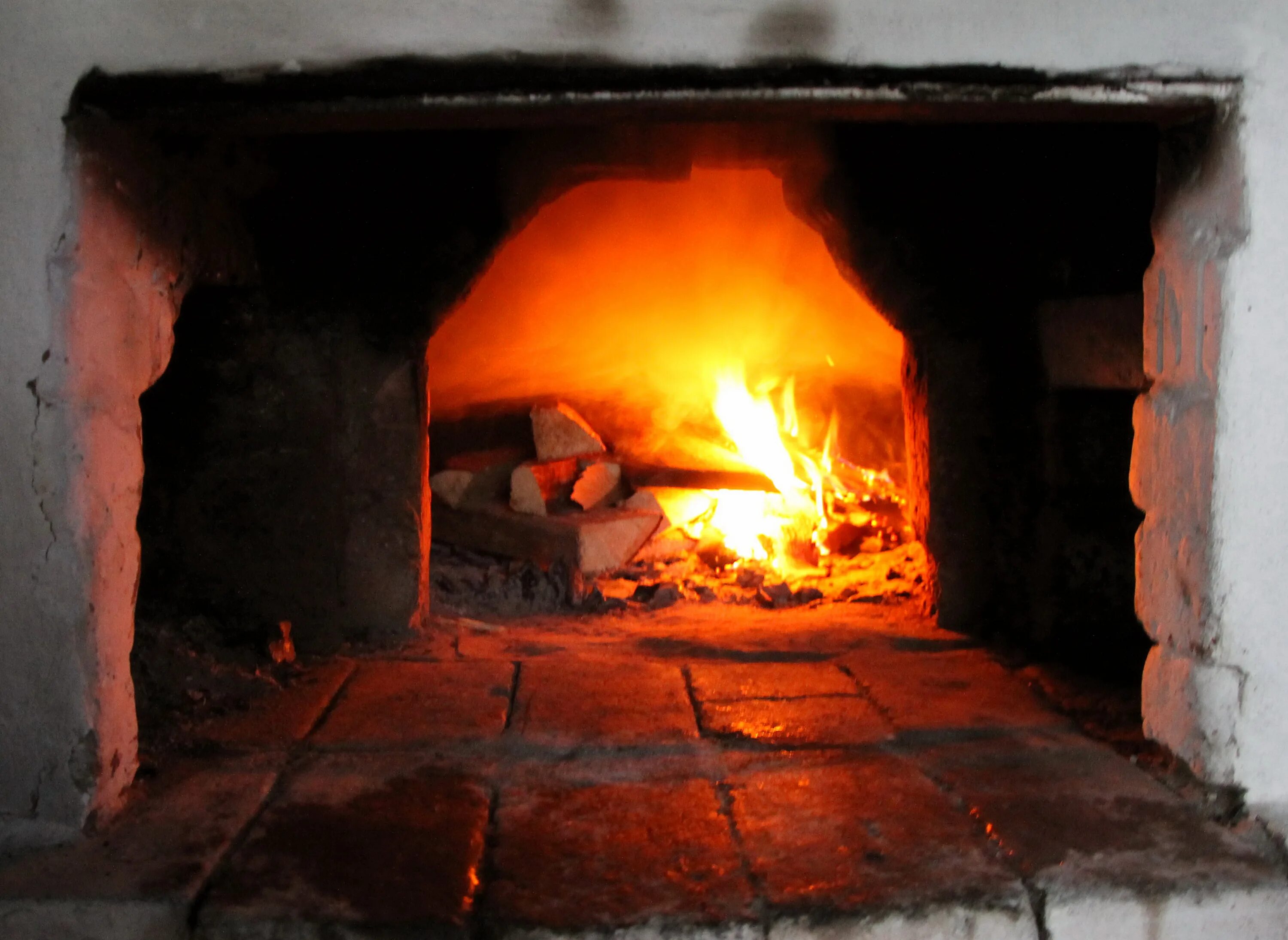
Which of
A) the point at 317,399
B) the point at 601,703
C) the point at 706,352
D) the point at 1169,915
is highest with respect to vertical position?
the point at 706,352

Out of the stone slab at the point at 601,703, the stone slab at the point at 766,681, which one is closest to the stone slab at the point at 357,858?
the stone slab at the point at 601,703

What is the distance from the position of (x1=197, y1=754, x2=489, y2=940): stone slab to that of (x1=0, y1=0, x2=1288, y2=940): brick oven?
0.01 metres

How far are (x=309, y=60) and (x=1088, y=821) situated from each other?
6.73ft

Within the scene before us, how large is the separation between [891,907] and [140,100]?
193 cm

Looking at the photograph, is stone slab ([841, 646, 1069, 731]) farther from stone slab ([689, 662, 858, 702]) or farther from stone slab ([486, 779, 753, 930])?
stone slab ([486, 779, 753, 930])

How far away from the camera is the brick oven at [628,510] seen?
180 cm

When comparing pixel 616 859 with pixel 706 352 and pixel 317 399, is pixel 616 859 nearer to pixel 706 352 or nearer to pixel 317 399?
pixel 317 399

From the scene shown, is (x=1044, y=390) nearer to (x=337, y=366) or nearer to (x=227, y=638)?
(x=337, y=366)

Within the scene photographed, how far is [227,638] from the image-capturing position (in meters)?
3.15

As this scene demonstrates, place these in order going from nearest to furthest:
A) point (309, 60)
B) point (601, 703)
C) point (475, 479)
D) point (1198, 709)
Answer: point (309, 60) → point (1198, 709) → point (601, 703) → point (475, 479)

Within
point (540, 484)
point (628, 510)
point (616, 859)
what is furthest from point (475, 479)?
point (616, 859)

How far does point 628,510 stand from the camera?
448 centimetres

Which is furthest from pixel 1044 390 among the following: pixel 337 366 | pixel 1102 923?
pixel 337 366

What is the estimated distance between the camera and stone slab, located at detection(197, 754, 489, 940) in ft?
5.42
